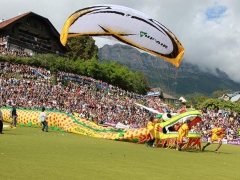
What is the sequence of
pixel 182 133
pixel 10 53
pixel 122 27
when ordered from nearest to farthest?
pixel 182 133, pixel 122 27, pixel 10 53

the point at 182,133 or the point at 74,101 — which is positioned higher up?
the point at 74,101

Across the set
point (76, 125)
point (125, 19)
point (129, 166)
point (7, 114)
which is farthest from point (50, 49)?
point (129, 166)

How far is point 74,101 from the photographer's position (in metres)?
28.3

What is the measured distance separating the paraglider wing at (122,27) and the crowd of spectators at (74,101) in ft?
32.8

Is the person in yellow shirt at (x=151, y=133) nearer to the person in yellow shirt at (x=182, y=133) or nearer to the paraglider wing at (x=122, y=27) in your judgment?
the person in yellow shirt at (x=182, y=133)

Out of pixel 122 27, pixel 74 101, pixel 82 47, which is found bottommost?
pixel 74 101

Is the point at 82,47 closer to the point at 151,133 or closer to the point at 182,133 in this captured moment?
A: the point at 151,133

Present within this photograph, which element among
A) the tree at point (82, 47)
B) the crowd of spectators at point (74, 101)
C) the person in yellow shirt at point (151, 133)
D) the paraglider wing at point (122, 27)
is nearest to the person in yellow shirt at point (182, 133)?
the person in yellow shirt at point (151, 133)

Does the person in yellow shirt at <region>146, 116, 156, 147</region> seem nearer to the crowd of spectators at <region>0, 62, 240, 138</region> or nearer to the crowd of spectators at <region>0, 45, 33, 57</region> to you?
the crowd of spectators at <region>0, 62, 240, 138</region>

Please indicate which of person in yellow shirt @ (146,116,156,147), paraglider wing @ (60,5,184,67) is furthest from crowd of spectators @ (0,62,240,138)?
person in yellow shirt @ (146,116,156,147)

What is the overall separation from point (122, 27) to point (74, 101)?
14.8 metres

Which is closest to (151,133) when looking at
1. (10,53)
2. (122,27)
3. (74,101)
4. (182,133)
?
(182,133)

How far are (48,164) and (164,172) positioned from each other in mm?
2472

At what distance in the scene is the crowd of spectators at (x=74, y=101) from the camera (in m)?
26.0
